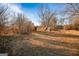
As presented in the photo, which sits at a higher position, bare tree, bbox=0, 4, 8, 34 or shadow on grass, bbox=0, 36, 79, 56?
bare tree, bbox=0, 4, 8, 34

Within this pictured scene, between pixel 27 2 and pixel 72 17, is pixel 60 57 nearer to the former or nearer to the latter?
pixel 72 17

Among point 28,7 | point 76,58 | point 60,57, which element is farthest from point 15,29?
point 76,58

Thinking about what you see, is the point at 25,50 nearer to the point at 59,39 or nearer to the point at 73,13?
the point at 59,39

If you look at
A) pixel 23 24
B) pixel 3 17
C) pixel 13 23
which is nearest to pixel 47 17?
pixel 23 24

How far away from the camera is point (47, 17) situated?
2.07 metres

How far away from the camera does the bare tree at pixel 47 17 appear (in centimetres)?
205

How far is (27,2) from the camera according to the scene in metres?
2.03

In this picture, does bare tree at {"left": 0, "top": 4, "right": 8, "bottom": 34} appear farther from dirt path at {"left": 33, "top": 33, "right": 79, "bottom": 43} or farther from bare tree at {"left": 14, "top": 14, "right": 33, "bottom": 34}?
dirt path at {"left": 33, "top": 33, "right": 79, "bottom": 43}

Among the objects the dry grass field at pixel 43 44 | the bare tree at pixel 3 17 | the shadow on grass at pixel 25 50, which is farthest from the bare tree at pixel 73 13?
the bare tree at pixel 3 17

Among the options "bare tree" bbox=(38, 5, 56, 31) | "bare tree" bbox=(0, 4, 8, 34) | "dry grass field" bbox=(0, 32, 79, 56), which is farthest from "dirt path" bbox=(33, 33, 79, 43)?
"bare tree" bbox=(0, 4, 8, 34)

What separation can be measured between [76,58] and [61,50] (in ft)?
0.72

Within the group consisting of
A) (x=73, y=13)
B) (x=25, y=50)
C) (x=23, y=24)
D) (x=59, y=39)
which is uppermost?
(x=73, y=13)

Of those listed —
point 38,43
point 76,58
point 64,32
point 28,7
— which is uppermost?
point 28,7

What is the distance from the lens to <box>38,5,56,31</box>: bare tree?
2.05m
